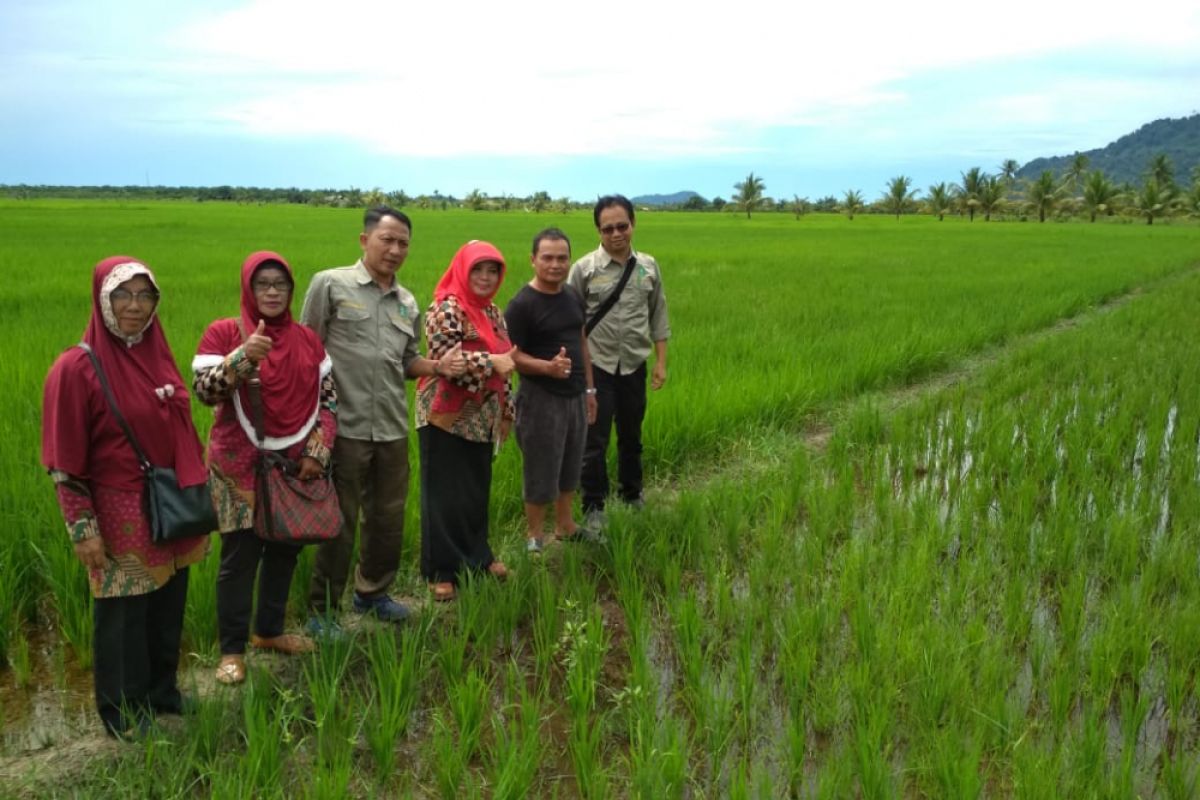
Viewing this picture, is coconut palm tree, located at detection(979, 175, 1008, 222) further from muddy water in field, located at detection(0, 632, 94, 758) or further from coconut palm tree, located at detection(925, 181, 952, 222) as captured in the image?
muddy water in field, located at detection(0, 632, 94, 758)

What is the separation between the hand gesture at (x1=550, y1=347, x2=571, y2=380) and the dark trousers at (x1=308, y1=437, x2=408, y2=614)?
58 centimetres

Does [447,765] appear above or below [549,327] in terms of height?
below

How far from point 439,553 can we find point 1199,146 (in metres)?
208

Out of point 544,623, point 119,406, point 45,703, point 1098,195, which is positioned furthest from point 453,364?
point 1098,195

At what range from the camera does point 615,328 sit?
145 inches

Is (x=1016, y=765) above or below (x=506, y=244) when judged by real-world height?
below

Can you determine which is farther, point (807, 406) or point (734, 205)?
point (734, 205)

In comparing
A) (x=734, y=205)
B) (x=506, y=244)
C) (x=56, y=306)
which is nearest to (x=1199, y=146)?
(x=734, y=205)

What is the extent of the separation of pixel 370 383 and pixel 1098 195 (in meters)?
54.1

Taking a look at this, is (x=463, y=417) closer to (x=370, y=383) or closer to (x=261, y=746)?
(x=370, y=383)

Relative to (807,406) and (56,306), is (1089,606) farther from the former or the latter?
(56,306)

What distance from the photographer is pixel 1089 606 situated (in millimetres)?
2990

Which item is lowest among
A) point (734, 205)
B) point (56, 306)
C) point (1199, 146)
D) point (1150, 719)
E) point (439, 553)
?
point (1150, 719)

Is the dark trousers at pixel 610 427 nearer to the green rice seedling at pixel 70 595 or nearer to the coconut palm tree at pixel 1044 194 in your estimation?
the green rice seedling at pixel 70 595
